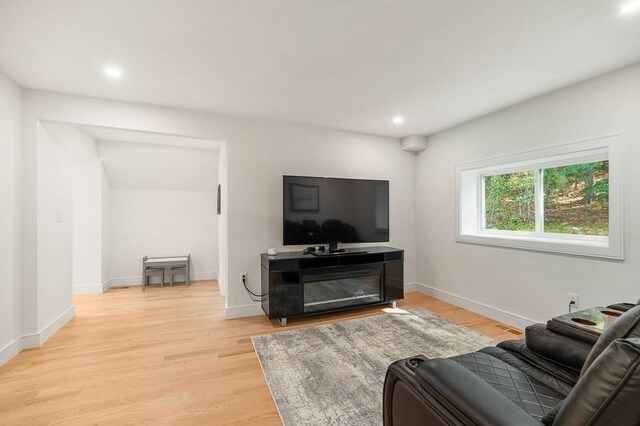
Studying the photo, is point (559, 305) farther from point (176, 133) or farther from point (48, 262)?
point (48, 262)

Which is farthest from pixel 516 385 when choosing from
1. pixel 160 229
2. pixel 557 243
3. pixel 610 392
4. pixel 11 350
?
Result: pixel 160 229

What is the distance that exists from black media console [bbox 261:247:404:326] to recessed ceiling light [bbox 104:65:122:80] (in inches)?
83.4

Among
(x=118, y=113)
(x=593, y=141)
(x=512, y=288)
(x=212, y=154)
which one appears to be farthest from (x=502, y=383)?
(x=212, y=154)

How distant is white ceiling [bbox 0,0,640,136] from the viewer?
1616mm

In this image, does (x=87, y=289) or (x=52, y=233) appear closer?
(x=52, y=233)

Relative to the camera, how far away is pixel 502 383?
1.27m

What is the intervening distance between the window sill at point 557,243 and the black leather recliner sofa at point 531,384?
1431mm

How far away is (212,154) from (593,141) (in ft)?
15.2

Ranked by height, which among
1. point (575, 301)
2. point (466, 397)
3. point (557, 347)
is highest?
point (466, 397)

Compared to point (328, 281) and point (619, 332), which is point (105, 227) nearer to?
point (328, 281)

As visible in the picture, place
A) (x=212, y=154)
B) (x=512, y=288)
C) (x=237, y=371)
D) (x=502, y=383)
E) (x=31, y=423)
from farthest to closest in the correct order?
1. (x=212, y=154)
2. (x=512, y=288)
3. (x=237, y=371)
4. (x=31, y=423)
5. (x=502, y=383)

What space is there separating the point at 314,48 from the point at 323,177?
5.71ft

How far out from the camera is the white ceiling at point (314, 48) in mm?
1616

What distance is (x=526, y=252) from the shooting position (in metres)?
2.92
